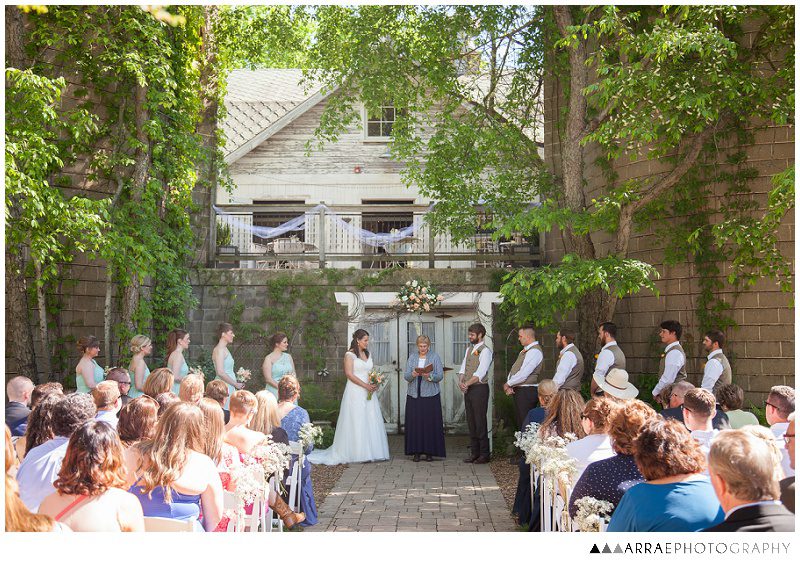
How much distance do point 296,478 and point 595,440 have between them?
2.92 metres

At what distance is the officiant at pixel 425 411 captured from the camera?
37.3 ft

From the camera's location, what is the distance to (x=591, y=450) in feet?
17.5

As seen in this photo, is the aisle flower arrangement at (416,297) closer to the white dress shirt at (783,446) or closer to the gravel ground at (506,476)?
the gravel ground at (506,476)

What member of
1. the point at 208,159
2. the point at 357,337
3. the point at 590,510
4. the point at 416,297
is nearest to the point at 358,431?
the point at 357,337

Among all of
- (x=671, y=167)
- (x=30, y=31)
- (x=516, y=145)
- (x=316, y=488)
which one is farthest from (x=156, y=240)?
(x=671, y=167)

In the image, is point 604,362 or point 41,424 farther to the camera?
point 604,362

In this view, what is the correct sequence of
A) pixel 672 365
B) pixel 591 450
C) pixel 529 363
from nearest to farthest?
pixel 591 450 → pixel 672 365 → pixel 529 363

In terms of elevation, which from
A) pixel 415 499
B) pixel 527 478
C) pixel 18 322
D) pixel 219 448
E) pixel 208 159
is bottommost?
pixel 415 499

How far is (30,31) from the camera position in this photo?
1152cm

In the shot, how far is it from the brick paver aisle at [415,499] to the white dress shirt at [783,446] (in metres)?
2.52

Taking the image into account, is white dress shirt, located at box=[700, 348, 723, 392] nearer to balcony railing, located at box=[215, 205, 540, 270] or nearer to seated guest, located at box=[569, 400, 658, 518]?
seated guest, located at box=[569, 400, 658, 518]

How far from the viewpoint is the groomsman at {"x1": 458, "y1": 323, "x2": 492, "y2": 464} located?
11203 mm

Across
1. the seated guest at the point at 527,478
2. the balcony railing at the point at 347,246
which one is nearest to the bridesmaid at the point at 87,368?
the seated guest at the point at 527,478

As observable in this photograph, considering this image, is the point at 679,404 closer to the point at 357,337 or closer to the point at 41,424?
the point at 41,424
